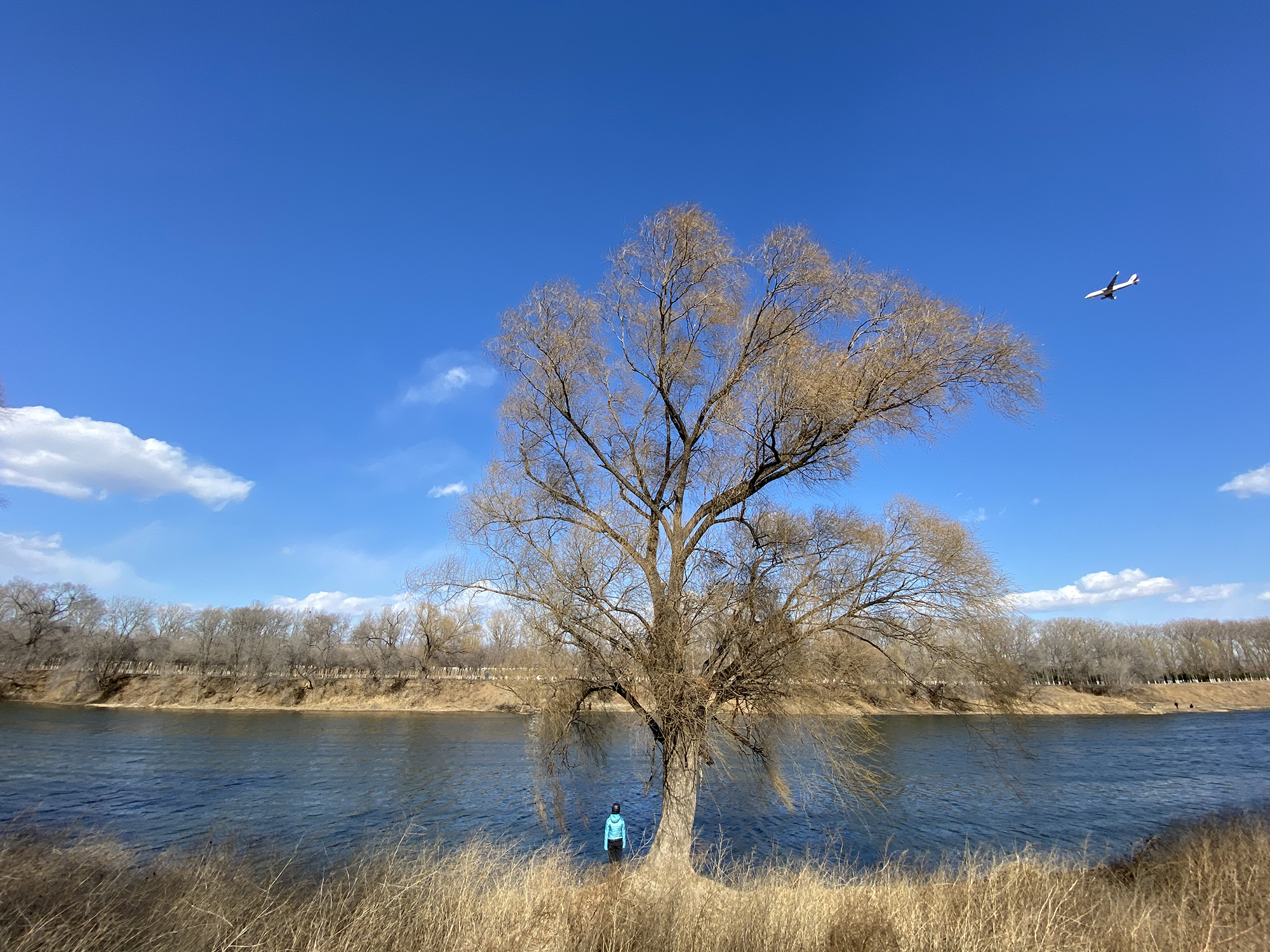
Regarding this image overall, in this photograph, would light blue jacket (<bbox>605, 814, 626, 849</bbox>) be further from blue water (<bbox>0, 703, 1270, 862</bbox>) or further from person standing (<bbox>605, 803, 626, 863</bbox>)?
blue water (<bbox>0, 703, 1270, 862</bbox>)

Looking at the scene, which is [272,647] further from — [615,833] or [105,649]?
[615,833]

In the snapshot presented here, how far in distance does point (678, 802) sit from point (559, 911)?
356 centimetres

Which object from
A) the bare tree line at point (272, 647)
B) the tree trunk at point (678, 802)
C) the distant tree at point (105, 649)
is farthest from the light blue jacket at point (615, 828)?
the distant tree at point (105, 649)

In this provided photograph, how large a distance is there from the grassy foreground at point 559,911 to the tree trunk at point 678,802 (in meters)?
0.69

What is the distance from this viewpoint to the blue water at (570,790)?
587 inches

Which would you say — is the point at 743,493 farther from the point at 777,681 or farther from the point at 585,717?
the point at 585,717

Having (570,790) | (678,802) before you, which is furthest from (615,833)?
(570,790)

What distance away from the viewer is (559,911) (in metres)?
6.00

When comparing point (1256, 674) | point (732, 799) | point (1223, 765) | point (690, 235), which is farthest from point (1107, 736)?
point (1256, 674)

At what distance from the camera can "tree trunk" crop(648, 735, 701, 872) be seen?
29.7 ft

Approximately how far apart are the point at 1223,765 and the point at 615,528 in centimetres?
3479

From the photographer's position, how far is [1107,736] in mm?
40406

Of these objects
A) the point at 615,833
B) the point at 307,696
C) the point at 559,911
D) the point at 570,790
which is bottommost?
the point at 307,696

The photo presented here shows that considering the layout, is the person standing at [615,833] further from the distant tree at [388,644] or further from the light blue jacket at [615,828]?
the distant tree at [388,644]
